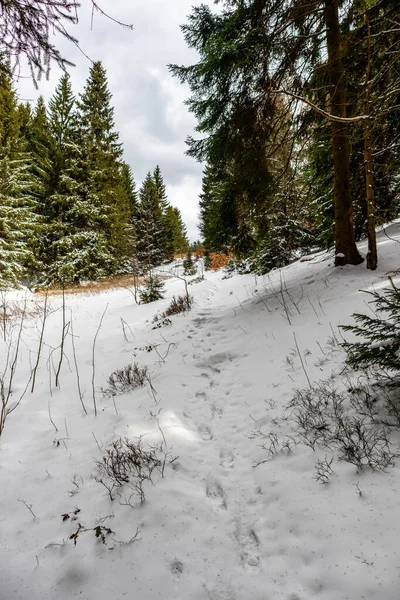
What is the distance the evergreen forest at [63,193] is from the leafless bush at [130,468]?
13825 millimetres

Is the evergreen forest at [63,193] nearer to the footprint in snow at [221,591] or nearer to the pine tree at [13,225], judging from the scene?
the pine tree at [13,225]

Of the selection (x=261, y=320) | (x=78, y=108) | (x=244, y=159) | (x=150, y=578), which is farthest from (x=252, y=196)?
(x=78, y=108)

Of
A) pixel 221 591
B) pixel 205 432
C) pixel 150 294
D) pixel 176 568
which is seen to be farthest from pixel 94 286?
pixel 221 591

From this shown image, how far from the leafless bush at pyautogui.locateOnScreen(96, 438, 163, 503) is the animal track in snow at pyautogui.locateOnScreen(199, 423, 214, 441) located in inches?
22.3

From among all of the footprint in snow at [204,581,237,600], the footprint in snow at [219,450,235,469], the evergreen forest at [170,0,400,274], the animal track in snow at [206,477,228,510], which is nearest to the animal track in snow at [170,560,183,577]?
the footprint in snow at [204,581,237,600]

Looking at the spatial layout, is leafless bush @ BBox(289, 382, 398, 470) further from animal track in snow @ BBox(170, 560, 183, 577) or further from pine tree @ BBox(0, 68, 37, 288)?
pine tree @ BBox(0, 68, 37, 288)

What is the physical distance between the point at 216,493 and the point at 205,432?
768 millimetres

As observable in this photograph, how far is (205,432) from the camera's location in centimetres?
280

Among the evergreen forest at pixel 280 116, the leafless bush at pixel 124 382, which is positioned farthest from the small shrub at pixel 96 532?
the evergreen forest at pixel 280 116

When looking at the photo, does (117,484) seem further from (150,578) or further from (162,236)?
(162,236)

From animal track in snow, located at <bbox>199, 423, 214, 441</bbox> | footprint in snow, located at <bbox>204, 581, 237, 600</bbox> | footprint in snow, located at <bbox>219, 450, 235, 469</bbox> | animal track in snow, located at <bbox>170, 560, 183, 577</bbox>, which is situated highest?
animal track in snow, located at <bbox>170, 560, 183, 577</bbox>

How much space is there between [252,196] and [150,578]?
670cm

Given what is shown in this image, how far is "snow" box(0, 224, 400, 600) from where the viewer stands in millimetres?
1401

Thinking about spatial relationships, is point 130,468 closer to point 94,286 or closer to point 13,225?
point 94,286
